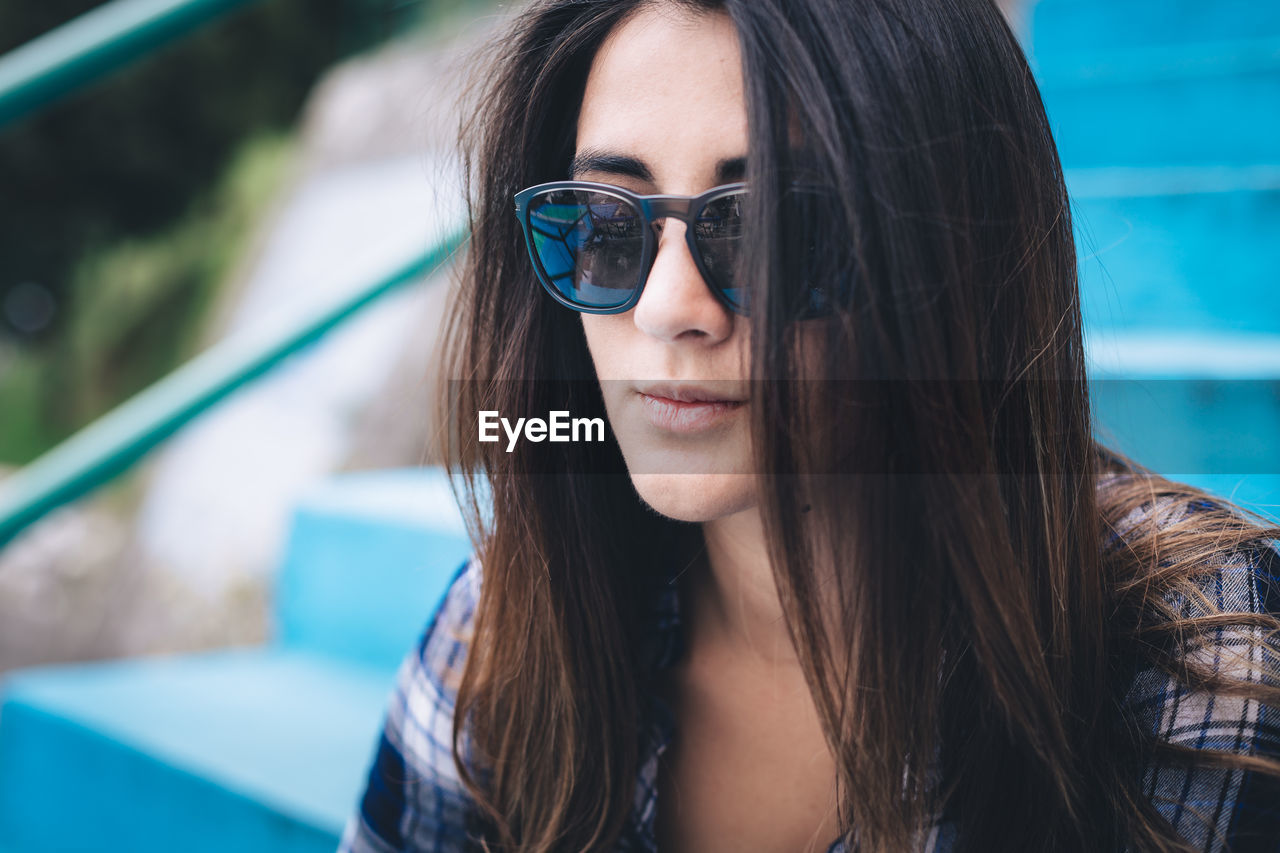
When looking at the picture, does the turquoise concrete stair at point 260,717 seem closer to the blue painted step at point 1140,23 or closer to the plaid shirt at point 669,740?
the plaid shirt at point 669,740

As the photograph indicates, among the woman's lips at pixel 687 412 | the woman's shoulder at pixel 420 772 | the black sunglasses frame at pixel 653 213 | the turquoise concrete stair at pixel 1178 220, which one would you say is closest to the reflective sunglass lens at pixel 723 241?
the black sunglasses frame at pixel 653 213

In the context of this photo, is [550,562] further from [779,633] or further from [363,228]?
[363,228]

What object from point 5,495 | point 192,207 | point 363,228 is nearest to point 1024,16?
point 363,228

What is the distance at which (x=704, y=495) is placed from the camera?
1.02 metres

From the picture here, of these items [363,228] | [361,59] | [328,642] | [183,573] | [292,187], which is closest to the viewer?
[328,642]

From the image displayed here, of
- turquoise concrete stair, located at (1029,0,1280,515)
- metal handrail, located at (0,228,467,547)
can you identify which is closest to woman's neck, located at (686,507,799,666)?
turquoise concrete stair, located at (1029,0,1280,515)

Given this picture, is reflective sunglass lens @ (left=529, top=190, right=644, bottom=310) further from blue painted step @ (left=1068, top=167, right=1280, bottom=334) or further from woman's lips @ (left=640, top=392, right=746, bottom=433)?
blue painted step @ (left=1068, top=167, right=1280, bottom=334)

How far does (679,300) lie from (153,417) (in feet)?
4.68

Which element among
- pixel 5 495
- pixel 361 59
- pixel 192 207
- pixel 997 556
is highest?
pixel 361 59

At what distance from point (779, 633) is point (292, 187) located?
5.15 meters

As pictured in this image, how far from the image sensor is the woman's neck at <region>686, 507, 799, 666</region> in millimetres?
1229

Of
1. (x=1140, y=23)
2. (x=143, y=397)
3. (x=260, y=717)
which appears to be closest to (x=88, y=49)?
(x=143, y=397)

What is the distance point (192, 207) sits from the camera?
7898mm

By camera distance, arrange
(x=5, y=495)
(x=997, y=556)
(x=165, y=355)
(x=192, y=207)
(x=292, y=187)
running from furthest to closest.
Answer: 1. (x=192, y=207)
2. (x=165, y=355)
3. (x=292, y=187)
4. (x=5, y=495)
5. (x=997, y=556)
